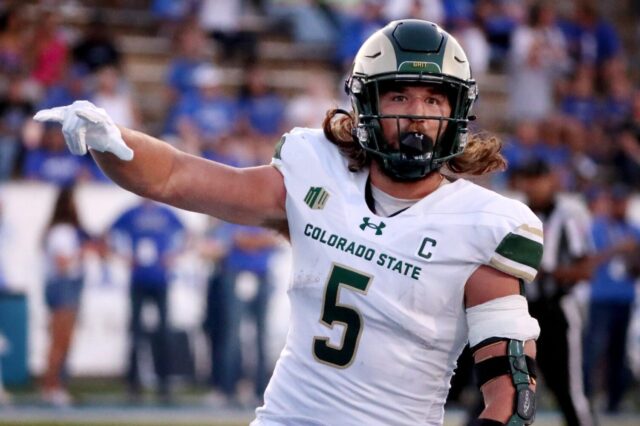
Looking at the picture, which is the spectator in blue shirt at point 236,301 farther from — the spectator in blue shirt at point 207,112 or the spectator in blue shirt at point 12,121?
the spectator in blue shirt at point 12,121

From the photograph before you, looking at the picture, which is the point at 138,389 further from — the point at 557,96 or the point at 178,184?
the point at 178,184

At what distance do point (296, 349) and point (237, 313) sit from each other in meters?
6.83

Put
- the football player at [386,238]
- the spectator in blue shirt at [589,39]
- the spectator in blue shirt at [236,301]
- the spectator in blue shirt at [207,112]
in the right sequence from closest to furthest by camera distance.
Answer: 1. the football player at [386,238]
2. the spectator in blue shirt at [236,301]
3. the spectator in blue shirt at [207,112]
4. the spectator in blue shirt at [589,39]

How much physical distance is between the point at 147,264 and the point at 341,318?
22.5 ft

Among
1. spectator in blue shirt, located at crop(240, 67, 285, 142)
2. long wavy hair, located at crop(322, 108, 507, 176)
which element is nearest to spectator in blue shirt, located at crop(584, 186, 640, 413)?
spectator in blue shirt, located at crop(240, 67, 285, 142)

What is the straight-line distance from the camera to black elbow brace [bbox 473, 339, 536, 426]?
3.21 metres

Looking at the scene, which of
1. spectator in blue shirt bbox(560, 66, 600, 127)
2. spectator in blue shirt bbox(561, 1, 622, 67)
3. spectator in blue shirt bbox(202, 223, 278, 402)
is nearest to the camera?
spectator in blue shirt bbox(202, 223, 278, 402)

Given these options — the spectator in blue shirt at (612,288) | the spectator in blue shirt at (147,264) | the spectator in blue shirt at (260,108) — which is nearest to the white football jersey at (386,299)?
the spectator in blue shirt at (147,264)

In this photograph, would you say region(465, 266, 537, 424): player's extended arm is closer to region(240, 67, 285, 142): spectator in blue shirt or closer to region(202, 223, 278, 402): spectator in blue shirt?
region(202, 223, 278, 402): spectator in blue shirt

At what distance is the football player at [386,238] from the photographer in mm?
3283

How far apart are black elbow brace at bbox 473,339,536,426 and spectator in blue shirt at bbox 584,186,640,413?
24.5 ft

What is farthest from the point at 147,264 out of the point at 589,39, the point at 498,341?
the point at 498,341

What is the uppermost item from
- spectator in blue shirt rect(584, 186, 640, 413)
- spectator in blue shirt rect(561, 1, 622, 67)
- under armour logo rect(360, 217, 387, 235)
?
spectator in blue shirt rect(561, 1, 622, 67)

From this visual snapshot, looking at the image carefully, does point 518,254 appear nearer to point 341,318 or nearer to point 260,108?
point 341,318
